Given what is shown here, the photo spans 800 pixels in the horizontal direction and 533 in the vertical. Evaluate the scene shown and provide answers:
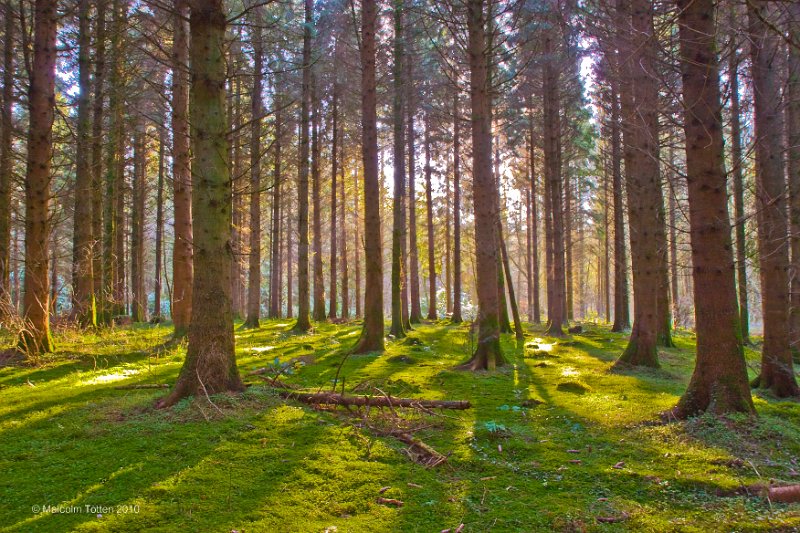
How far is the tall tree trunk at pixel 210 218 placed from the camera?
17.2 feet

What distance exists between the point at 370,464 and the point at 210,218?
322cm

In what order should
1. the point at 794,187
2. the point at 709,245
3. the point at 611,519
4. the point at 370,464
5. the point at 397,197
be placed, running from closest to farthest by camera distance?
1. the point at 611,519
2. the point at 370,464
3. the point at 709,245
4. the point at 794,187
5. the point at 397,197

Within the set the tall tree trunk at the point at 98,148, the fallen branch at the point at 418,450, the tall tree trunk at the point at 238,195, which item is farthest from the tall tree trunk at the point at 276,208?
the fallen branch at the point at 418,450

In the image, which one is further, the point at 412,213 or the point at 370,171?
the point at 412,213

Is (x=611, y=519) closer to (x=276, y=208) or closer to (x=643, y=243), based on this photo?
(x=643, y=243)

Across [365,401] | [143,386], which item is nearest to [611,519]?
[365,401]

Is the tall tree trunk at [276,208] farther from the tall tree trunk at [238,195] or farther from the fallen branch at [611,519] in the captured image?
the fallen branch at [611,519]

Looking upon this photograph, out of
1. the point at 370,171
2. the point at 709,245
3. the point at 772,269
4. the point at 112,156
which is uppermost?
the point at 112,156

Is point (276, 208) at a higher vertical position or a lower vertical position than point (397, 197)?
higher

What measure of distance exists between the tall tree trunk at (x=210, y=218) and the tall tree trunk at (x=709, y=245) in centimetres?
512

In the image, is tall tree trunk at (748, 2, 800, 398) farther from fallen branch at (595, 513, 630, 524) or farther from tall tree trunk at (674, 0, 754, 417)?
fallen branch at (595, 513, 630, 524)

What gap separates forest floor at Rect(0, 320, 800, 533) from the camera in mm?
2951

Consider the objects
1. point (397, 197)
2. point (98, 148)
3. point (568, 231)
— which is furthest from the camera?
point (568, 231)

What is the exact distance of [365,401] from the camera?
17.3 ft
